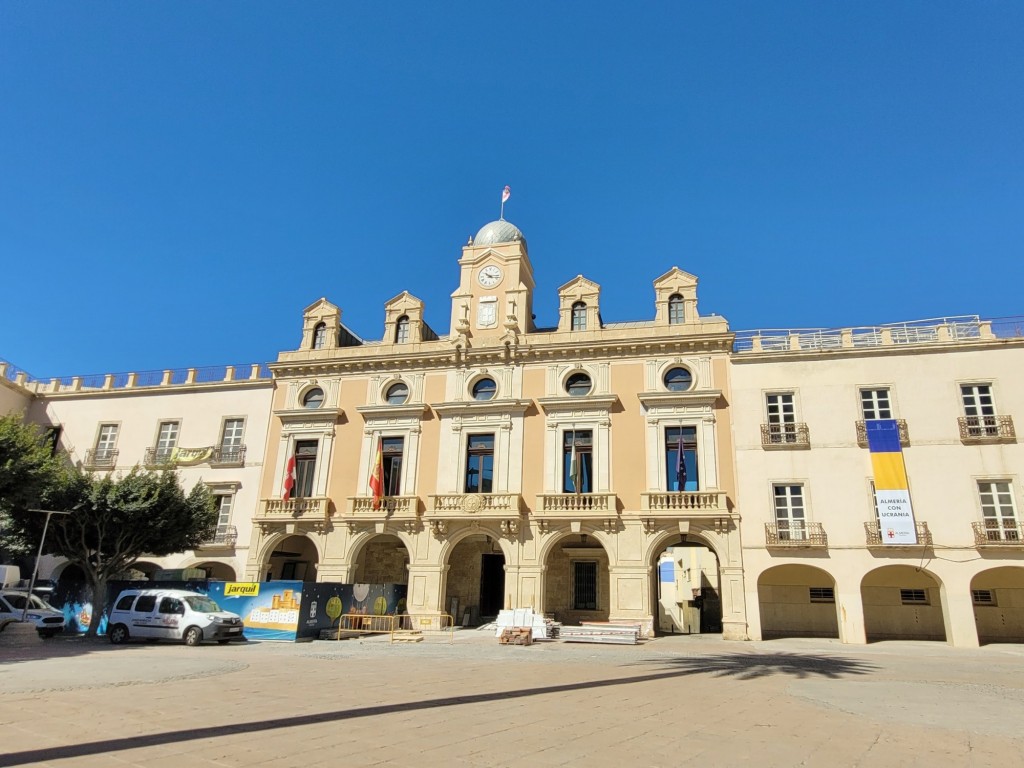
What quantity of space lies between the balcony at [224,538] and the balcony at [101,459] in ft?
24.2

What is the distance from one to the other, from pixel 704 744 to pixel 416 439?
79.1ft

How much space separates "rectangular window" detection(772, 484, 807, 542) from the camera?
25.9 meters

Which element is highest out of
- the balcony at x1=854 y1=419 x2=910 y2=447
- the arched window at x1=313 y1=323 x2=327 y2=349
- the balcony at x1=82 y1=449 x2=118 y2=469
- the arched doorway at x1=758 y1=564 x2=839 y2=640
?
the arched window at x1=313 y1=323 x2=327 y2=349

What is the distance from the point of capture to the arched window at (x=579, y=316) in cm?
3188

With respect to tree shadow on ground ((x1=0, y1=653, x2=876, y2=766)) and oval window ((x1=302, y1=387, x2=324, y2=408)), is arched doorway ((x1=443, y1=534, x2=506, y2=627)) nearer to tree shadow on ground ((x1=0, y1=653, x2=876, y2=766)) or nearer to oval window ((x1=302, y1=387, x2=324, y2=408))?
oval window ((x1=302, y1=387, x2=324, y2=408))

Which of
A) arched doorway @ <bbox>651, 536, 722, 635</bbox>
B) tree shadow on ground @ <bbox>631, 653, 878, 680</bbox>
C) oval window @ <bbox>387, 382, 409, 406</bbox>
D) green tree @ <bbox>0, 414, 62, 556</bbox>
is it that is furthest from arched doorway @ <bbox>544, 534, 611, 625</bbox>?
green tree @ <bbox>0, 414, 62, 556</bbox>

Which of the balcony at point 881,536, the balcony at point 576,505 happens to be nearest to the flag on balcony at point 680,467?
the balcony at point 576,505

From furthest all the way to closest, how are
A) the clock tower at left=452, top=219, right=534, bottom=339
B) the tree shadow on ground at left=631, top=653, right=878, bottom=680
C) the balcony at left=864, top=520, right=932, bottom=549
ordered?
1. the clock tower at left=452, top=219, right=534, bottom=339
2. the balcony at left=864, top=520, right=932, bottom=549
3. the tree shadow on ground at left=631, top=653, right=878, bottom=680

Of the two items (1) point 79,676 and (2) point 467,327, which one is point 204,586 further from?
(2) point 467,327

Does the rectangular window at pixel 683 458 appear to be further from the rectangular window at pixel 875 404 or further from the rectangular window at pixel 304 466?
the rectangular window at pixel 304 466

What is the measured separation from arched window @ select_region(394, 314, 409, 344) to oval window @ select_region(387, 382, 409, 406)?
262cm

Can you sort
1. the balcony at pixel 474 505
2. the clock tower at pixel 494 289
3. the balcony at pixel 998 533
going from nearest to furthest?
the balcony at pixel 998 533 → the balcony at pixel 474 505 → the clock tower at pixel 494 289

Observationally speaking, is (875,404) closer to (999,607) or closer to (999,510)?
(999,510)

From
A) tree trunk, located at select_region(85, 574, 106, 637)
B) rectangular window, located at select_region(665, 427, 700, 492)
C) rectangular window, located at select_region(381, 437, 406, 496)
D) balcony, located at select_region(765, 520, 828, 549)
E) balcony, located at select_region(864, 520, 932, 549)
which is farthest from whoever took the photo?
rectangular window, located at select_region(381, 437, 406, 496)
